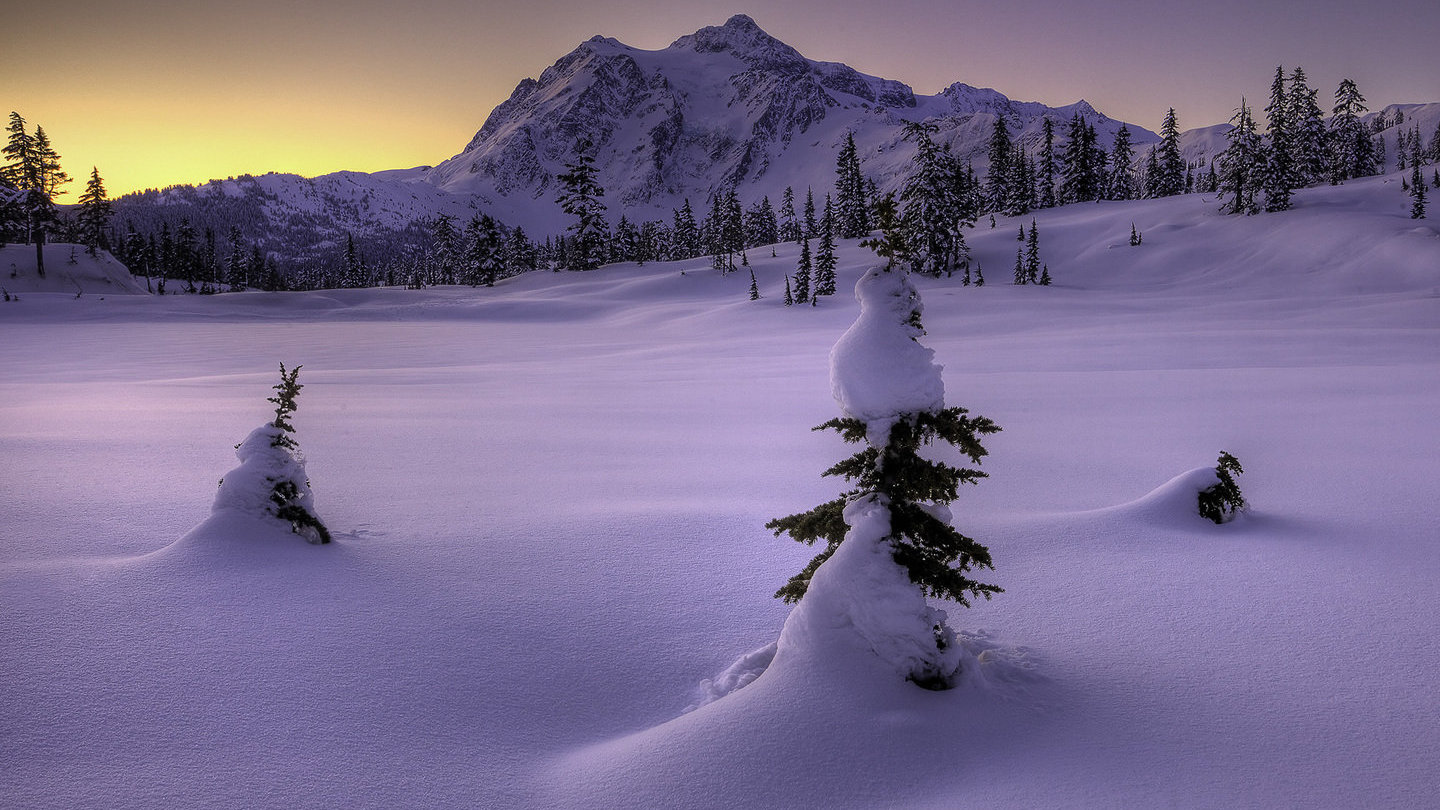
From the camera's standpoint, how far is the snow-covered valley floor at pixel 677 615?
10.2ft

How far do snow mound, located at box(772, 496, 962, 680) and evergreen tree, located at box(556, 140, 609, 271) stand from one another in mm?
71627

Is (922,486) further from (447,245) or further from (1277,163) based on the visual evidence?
(447,245)

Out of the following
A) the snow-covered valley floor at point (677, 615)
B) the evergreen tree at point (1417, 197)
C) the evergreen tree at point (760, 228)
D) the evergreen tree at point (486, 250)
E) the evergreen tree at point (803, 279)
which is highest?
the evergreen tree at point (760, 228)

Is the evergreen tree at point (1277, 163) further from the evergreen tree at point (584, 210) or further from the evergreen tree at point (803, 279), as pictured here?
the evergreen tree at point (584, 210)

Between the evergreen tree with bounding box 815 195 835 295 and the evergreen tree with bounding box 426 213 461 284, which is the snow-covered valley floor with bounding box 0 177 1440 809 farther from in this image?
the evergreen tree with bounding box 426 213 461 284

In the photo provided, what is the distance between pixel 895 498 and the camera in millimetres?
3703

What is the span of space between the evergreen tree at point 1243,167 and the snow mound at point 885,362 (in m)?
63.3

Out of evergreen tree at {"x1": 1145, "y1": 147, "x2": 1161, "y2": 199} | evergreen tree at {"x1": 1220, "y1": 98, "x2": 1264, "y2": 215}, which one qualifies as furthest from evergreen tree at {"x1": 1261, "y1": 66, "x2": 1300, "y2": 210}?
evergreen tree at {"x1": 1145, "y1": 147, "x2": 1161, "y2": 199}

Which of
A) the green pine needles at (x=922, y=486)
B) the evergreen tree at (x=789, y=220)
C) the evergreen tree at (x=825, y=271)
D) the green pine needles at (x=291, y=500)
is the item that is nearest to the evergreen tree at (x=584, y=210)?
the evergreen tree at (x=825, y=271)

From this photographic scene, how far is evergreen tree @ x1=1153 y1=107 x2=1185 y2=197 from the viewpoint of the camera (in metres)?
83.9

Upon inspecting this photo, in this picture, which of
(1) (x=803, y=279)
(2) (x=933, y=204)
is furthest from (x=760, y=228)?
(1) (x=803, y=279)

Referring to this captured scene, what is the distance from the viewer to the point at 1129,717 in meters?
3.41

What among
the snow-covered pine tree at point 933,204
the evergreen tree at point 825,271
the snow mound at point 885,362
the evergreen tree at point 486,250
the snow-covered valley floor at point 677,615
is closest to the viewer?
the snow-covered valley floor at point 677,615

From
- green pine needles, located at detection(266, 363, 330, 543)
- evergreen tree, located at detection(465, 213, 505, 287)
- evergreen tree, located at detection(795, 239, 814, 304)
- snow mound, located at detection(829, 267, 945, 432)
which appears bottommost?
green pine needles, located at detection(266, 363, 330, 543)
